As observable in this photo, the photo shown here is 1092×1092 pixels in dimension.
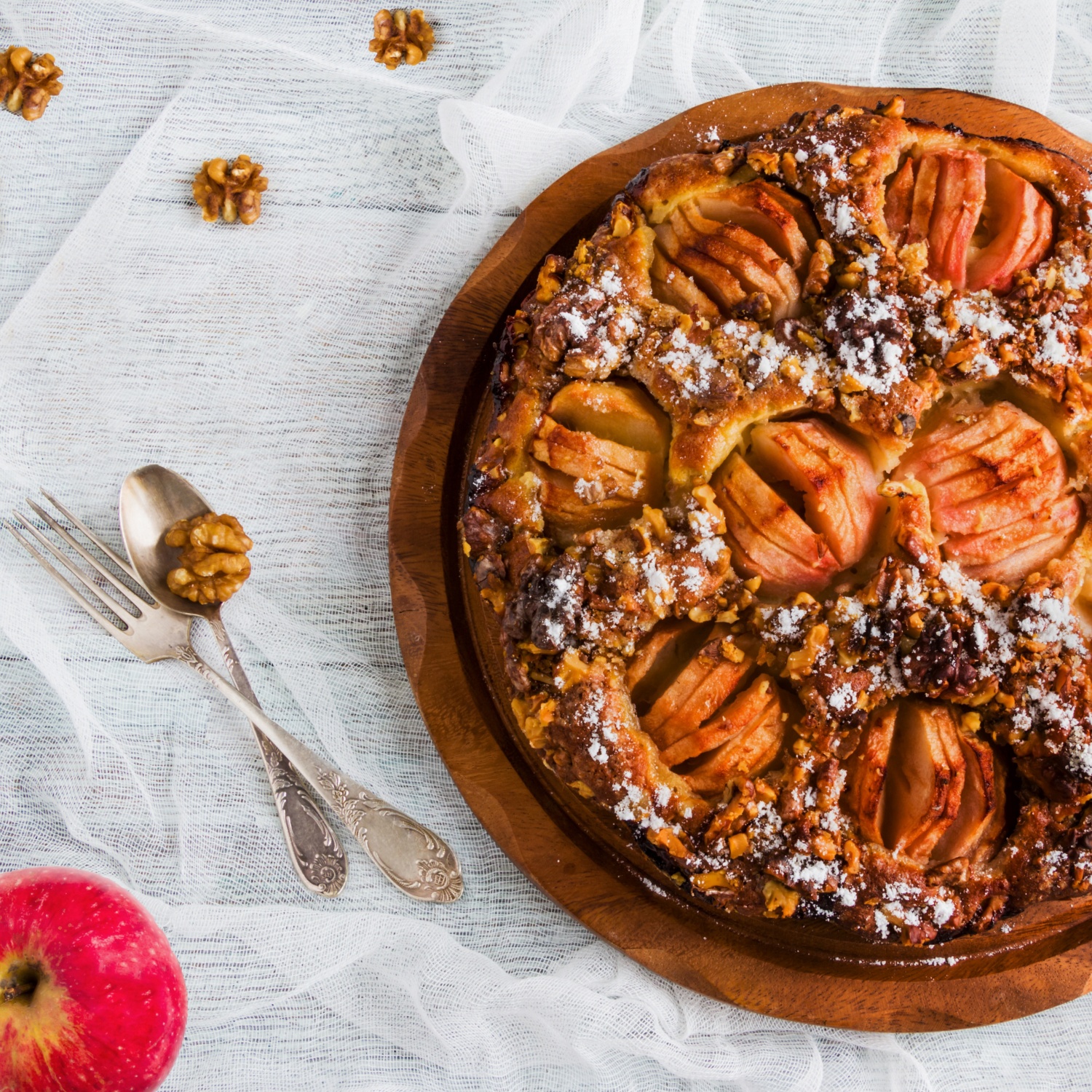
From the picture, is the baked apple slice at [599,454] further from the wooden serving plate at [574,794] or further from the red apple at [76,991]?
the red apple at [76,991]

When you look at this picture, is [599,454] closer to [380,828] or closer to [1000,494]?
[1000,494]

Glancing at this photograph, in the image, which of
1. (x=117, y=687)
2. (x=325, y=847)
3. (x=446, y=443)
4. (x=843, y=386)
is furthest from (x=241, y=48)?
(x=325, y=847)

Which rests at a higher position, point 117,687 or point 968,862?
point 968,862

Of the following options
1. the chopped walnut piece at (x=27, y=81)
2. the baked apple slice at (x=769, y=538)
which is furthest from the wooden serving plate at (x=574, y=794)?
the chopped walnut piece at (x=27, y=81)

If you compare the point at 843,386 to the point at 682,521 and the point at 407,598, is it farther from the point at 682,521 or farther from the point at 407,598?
the point at 407,598

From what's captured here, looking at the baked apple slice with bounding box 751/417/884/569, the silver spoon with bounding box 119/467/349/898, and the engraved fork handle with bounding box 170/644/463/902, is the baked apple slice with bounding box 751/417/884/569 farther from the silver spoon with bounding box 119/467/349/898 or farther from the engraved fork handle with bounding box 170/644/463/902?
the silver spoon with bounding box 119/467/349/898

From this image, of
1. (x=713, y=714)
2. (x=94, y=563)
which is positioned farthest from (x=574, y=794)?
(x=94, y=563)

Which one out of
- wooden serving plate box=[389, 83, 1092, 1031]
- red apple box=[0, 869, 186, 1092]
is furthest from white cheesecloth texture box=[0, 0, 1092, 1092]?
red apple box=[0, 869, 186, 1092]
